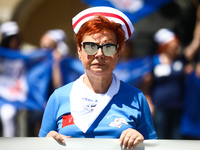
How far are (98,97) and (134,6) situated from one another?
456cm

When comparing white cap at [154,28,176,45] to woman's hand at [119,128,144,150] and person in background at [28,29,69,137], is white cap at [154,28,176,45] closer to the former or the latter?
person in background at [28,29,69,137]

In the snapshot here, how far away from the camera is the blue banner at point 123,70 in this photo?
6.25 metres

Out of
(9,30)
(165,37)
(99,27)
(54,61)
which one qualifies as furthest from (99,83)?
(9,30)

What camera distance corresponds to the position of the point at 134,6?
22.6ft

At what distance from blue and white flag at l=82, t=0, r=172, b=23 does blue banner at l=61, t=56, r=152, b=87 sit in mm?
922

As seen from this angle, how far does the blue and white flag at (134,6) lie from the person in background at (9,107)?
4.13ft

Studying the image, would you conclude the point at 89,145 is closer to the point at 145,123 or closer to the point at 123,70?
the point at 145,123

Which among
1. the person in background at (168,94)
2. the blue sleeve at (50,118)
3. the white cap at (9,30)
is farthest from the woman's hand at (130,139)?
the white cap at (9,30)

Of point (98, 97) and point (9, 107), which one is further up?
point (98, 97)

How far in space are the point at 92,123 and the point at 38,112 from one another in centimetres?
376

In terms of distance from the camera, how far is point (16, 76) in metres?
6.23

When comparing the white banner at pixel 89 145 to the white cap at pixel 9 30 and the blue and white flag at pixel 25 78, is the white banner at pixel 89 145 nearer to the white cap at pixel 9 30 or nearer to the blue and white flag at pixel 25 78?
the blue and white flag at pixel 25 78

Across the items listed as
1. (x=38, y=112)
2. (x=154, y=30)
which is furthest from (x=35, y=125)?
(x=154, y=30)

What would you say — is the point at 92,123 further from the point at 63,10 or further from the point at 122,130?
the point at 63,10
